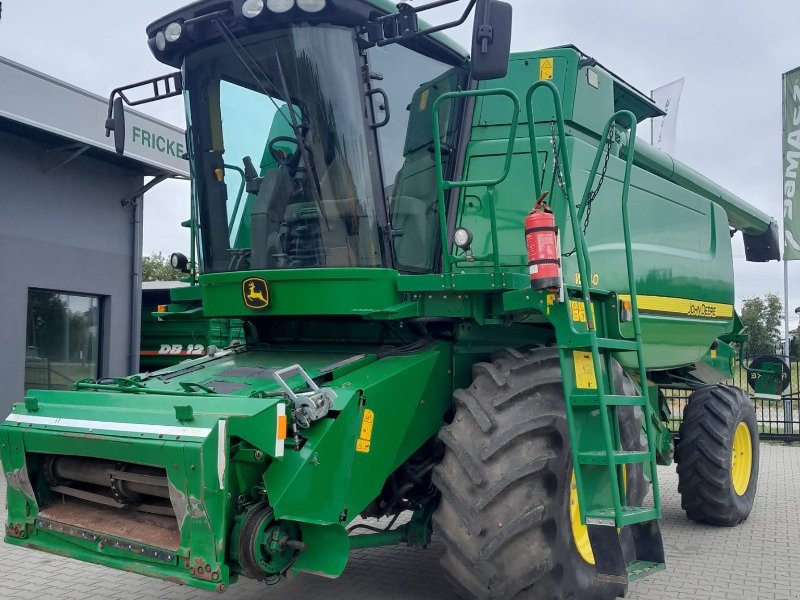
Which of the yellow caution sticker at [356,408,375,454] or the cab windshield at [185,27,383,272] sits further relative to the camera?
the cab windshield at [185,27,383,272]

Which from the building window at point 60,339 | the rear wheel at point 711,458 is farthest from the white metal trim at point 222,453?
the building window at point 60,339

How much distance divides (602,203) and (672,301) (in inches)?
46.9

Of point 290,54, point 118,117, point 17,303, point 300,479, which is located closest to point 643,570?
point 300,479

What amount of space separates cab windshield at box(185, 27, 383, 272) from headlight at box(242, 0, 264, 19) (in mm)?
152

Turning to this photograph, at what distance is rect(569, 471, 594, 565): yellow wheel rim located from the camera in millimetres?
4066

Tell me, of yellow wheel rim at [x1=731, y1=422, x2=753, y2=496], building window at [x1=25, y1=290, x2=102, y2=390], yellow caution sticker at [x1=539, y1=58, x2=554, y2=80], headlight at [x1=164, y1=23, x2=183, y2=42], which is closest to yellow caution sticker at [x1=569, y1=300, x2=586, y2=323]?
yellow caution sticker at [x1=539, y1=58, x2=554, y2=80]

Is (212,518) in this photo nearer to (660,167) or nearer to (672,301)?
(672,301)

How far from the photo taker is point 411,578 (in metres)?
5.18

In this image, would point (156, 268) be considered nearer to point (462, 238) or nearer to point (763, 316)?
point (763, 316)

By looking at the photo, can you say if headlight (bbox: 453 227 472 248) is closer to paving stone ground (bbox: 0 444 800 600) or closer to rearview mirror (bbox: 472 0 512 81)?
rearview mirror (bbox: 472 0 512 81)

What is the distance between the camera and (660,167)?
6.73 meters

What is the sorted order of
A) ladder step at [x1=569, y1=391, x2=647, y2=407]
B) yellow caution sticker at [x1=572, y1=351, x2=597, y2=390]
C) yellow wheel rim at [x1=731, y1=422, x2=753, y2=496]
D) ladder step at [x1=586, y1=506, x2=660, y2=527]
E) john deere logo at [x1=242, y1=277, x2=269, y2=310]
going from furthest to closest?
yellow wheel rim at [x1=731, y1=422, x2=753, y2=496] < john deere logo at [x1=242, y1=277, x2=269, y2=310] < yellow caution sticker at [x1=572, y1=351, x2=597, y2=390] < ladder step at [x1=569, y1=391, x2=647, y2=407] < ladder step at [x1=586, y1=506, x2=660, y2=527]

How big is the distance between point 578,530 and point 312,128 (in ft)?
8.23

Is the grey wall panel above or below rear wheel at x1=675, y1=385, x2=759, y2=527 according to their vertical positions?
above
